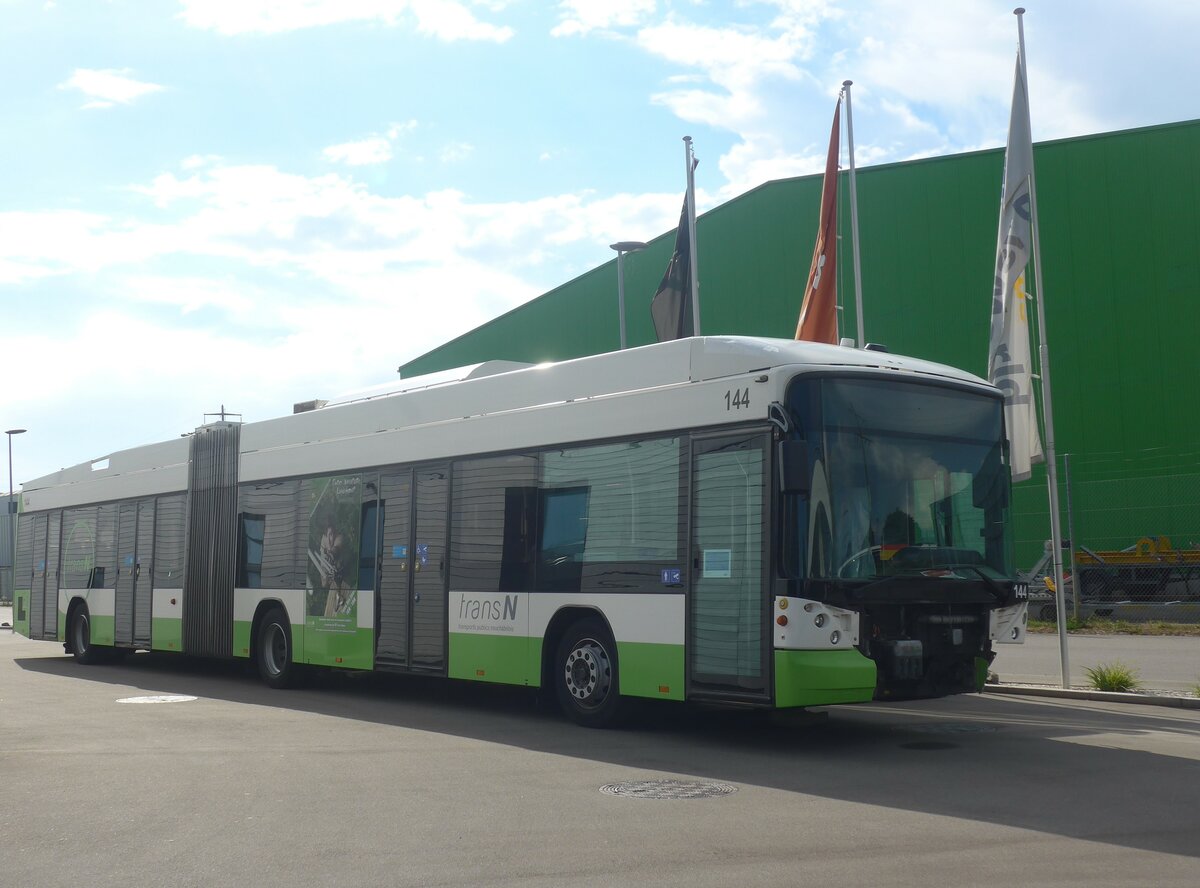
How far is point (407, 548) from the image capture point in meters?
14.4

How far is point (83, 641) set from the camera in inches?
861

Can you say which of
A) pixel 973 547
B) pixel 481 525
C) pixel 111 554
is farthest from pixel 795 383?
pixel 111 554

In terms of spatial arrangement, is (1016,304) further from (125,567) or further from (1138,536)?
(1138,536)

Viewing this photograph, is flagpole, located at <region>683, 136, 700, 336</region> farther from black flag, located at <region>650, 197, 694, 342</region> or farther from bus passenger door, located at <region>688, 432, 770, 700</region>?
bus passenger door, located at <region>688, 432, 770, 700</region>

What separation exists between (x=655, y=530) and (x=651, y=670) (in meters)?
1.18

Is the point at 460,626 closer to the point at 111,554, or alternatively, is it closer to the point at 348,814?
the point at 348,814

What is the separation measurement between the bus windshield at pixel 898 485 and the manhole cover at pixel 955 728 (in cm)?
165

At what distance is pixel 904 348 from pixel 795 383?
92.6 feet

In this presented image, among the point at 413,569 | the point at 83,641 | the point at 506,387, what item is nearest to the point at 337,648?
the point at 413,569

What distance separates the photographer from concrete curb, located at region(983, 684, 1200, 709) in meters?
13.6

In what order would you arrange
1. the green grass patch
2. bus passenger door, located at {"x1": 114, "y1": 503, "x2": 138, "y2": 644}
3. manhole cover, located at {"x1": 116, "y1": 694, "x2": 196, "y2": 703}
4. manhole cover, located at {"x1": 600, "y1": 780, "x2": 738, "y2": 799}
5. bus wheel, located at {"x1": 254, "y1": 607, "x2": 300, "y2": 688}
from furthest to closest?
the green grass patch < bus passenger door, located at {"x1": 114, "y1": 503, "x2": 138, "y2": 644} < bus wheel, located at {"x1": 254, "y1": 607, "x2": 300, "y2": 688} < manhole cover, located at {"x1": 116, "y1": 694, "x2": 196, "y2": 703} < manhole cover, located at {"x1": 600, "y1": 780, "x2": 738, "y2": 799}

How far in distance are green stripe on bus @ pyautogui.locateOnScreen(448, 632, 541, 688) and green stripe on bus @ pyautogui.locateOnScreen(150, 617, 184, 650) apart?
696cm

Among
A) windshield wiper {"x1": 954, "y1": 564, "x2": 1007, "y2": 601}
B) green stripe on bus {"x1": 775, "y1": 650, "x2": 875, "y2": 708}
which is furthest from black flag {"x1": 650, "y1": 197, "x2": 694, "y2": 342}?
green stripe on bus {"x1": 775, "y1": 650, "x2": 875, "y2": 708}

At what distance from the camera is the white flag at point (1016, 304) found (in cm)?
1603
